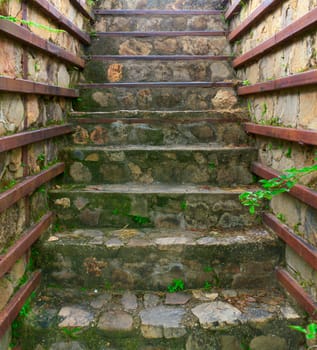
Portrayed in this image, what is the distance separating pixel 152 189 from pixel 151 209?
0.16 m

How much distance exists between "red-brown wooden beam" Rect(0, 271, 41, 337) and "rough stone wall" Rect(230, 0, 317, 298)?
1.53 m

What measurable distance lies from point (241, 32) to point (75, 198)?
2066mm

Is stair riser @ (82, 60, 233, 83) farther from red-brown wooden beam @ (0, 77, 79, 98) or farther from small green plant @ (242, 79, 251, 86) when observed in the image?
red-brown wooden beam @ (0, 77, 79, 98)

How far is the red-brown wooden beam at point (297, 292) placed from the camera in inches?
76.7

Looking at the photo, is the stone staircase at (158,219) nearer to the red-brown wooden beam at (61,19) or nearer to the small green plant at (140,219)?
the small green plant at (140,219)

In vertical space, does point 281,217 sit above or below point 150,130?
below

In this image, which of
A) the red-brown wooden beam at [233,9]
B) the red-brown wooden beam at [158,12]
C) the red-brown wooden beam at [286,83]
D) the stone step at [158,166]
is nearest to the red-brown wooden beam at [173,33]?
the red-brown wooden beam at [233,9]

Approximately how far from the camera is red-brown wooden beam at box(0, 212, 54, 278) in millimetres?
1850

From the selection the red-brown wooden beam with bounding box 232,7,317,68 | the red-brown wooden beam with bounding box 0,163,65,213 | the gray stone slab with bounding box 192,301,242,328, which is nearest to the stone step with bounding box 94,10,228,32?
the red-brown wooden beam with bounding box 232,7,317,68

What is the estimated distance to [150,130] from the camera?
3197mm

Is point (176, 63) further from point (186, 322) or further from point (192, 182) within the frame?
point (186, 322)

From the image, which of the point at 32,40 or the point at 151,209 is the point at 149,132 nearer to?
the point at 151,209

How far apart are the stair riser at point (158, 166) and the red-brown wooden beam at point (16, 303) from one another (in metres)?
0.91

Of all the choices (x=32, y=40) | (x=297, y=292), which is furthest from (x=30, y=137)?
(x=297, y=292)
